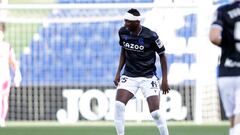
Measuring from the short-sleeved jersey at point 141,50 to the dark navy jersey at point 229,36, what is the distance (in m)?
3.64

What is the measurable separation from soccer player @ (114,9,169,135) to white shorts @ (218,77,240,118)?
3.62 m

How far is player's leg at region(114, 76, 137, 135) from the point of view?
468 inches

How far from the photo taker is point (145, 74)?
1201 centimetres

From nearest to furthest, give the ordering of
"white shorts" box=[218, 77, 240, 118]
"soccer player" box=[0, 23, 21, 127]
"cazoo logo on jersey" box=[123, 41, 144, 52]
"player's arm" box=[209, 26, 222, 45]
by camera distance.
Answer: "player's arm" box=[209, 26, 222, 45] < "white shorts" box=[218, 77, 240, 118] < "cazoo logo on jersey" box=[123, 41, 144, 52] < "soccer player" box=[0, 23, 21, 127]

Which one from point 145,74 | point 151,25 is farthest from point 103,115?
point 145,74

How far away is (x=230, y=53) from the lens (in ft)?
26.9

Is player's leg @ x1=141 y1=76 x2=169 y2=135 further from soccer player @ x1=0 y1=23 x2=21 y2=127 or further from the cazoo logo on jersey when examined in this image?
soccer player @ x1=0 y1=23 x2=21 y2=127

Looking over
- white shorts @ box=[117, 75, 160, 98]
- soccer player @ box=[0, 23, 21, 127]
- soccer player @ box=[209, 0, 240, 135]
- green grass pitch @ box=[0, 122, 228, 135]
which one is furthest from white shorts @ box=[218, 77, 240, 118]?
soccer player @ box=[0, 23, 21, 127]

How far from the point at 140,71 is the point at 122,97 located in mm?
472

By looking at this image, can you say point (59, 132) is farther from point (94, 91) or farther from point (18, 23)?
point (18, 23)

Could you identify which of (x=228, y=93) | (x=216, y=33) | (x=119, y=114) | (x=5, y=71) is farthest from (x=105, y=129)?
(x=216, y=33)

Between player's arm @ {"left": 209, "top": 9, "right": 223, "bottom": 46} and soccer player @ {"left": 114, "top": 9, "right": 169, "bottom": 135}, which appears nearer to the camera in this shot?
player's arm @ {"left": 209, "top": 9, "right": 223, "bottom": 46}

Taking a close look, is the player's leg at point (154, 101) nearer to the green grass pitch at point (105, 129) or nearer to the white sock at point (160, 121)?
the white sock at point (160, 121)

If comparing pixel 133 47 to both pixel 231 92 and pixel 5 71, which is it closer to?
pixel 231 92
